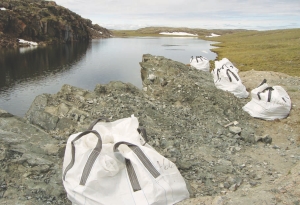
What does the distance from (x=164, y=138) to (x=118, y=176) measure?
3994 mm

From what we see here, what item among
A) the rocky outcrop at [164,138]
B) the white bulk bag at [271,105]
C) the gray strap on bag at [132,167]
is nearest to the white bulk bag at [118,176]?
the gray strap on bag at [132,167]

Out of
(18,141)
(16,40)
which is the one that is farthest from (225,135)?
(16,40)

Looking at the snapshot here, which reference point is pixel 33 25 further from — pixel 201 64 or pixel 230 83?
pixel 230 83

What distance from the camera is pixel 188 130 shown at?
10562 millimetres

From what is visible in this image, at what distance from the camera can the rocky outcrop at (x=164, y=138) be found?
610cm

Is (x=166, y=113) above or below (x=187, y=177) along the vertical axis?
above

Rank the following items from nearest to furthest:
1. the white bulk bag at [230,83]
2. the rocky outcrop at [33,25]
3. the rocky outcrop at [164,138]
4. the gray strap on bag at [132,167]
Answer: the gray strap on bag at [132,167], the rocky outcrop at [164,138], the white bulk bag at [230,83], the rocky outcrop at [33,25]

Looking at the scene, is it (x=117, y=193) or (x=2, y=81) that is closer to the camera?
(x=117, y=193)

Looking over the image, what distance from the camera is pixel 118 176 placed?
5.29 metres

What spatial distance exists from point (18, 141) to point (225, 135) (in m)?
7.84

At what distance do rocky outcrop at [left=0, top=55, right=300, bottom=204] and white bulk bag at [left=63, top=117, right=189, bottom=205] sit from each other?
26.3 inches

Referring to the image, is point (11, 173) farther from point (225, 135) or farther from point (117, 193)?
point (225, 135)

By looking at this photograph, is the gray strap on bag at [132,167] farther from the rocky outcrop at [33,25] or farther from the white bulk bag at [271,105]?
the rocky outcrop at [33,25]

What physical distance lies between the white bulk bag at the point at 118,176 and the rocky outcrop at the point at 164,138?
2.20ft
